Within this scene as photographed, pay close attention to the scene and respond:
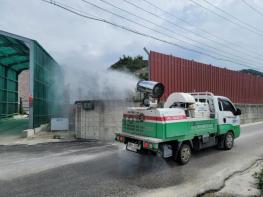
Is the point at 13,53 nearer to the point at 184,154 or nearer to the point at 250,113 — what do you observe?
the point at 184,154

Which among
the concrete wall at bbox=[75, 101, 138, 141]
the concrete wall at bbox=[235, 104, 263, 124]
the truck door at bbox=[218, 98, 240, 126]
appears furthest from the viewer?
the concrete wall at bbox=[235, 104, 263, 124]

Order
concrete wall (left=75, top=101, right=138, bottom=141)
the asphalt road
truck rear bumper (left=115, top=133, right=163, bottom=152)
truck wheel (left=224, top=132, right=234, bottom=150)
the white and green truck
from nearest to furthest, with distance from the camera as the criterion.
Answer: the asphalt road < truck rear bumper (left=115, top=133, right=163, bottom=152) < the white and green truck < truck wheel (left=224, top=132, right=234, bottom=150) < concrete wall (left=75, top=101, right=138, bottom=141)

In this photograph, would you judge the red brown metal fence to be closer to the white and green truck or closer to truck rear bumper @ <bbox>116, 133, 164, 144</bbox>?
the white and green truck

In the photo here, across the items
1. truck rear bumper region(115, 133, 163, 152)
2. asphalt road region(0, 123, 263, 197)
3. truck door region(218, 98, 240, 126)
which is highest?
truck door region(218, 98, 240, 126)

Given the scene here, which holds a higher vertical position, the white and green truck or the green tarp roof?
the green tarp roof

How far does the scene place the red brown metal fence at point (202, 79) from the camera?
14.5 m

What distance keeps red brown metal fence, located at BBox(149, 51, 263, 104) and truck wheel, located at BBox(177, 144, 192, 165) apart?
7183mm

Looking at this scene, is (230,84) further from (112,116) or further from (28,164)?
(28,164)

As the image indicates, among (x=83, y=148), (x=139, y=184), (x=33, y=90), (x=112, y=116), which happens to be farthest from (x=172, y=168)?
(x=33, y=90)

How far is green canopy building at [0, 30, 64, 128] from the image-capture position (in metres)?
13.9

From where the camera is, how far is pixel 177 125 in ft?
22.0

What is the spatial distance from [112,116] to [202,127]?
16.6 ft

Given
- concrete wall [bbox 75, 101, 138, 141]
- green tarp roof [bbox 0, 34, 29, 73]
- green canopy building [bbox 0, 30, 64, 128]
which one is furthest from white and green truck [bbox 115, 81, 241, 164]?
green tarp roof [bbox 0, 34, 29, 73]

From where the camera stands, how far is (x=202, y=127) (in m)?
7.76
